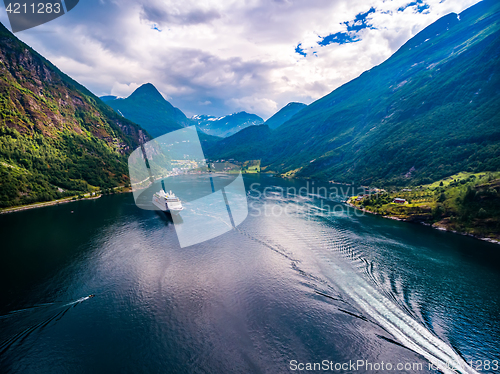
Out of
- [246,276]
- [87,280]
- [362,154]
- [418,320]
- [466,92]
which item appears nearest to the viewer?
[418,320]

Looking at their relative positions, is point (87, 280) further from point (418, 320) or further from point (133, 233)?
point (418, 320)

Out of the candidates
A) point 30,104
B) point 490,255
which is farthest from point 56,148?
point 490,255

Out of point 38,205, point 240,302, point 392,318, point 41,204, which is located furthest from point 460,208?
point 41,204

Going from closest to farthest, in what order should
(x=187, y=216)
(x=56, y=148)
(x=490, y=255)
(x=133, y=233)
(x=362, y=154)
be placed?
(x=490, y=255)
(x=133, y=233)
(x=187, y=216)
(x=56, y=148)
(x=362, y=154)

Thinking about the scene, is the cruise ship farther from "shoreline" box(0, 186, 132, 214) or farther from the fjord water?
"shoreline" box(0, 186, 132, 214)

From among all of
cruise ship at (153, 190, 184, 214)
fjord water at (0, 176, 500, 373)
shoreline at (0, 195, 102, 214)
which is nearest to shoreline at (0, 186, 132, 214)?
shoreline at (0, 195, 102, 214)

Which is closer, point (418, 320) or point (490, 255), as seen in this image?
point (418, 320)

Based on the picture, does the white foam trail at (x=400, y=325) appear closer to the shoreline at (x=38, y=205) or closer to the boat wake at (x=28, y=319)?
the boat wake at (x=28, y=319)

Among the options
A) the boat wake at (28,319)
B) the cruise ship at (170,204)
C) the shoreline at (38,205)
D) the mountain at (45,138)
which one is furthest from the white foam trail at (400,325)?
the mountain at (45,138)
